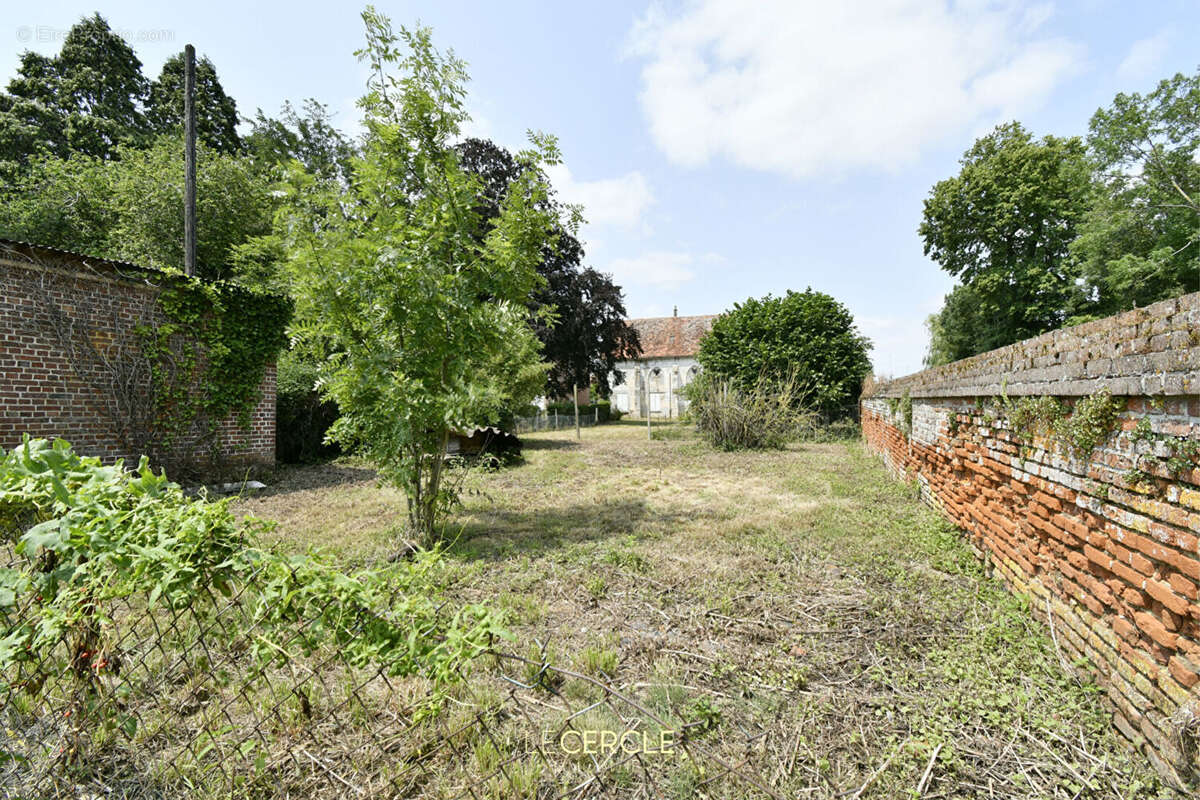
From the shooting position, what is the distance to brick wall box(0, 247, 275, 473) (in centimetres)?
622

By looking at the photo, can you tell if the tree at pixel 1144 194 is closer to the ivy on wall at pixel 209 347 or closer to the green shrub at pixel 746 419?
the green shrub at pixel 746 419

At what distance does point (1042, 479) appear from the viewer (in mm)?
3086

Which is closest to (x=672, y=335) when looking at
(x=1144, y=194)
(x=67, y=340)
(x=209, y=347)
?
(x=1144, y=194)

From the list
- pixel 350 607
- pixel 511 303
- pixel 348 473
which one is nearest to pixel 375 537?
pixel 511 303

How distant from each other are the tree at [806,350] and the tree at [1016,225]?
8774mm

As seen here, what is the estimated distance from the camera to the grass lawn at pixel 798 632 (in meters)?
2.00

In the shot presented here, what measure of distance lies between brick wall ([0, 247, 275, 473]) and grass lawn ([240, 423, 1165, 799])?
2.80 metres

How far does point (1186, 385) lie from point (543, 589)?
12.0 ft

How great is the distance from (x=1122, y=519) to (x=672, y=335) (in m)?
37.6

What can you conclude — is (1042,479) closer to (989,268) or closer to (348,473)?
(348,473)

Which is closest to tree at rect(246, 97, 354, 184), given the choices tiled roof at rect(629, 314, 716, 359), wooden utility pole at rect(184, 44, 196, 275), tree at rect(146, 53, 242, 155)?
tree at rect(146, 53, 242, 155)

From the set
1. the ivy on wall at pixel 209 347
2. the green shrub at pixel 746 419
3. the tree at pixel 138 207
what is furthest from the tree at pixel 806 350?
the tree at pixel 138 207

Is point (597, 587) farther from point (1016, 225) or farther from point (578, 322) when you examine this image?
point (1016, 225)

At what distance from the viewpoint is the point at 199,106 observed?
2055 centimetres
